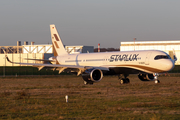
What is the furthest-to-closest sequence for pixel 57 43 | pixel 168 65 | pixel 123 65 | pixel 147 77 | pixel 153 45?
pixel 153 45, pixel 57 43, pixel 147 77, pixel 123 65, pixel 168 65

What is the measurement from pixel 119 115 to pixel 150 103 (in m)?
4.52

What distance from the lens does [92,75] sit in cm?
3547

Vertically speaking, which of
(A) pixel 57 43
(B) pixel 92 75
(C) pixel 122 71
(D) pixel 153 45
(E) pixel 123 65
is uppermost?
(D) pixel 153 45

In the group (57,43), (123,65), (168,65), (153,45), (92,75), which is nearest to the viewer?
(168,65)

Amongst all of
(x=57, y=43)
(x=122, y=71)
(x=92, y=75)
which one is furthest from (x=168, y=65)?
(x=57, y=43)

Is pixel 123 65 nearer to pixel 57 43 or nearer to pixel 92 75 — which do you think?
pixel 92 75

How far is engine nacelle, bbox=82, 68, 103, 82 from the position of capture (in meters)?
35.4

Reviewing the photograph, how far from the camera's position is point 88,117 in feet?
46.9

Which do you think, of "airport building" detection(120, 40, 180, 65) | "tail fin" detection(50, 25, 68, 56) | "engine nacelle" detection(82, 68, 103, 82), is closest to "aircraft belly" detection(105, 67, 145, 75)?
"engine nacelle" detection(82, 68, 103, 82)

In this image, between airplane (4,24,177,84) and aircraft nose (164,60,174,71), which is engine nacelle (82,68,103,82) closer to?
airplane (4,24,177,84)

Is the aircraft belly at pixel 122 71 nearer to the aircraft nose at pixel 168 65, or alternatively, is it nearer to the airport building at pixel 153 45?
the aircraft nose at pixel 168 65

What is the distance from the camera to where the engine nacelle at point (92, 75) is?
35438mm

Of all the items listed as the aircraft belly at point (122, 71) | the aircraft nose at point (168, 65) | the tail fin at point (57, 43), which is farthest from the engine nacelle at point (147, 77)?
the tail fin at point (57, 43)

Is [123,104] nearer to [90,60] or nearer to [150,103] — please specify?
[150,103]
